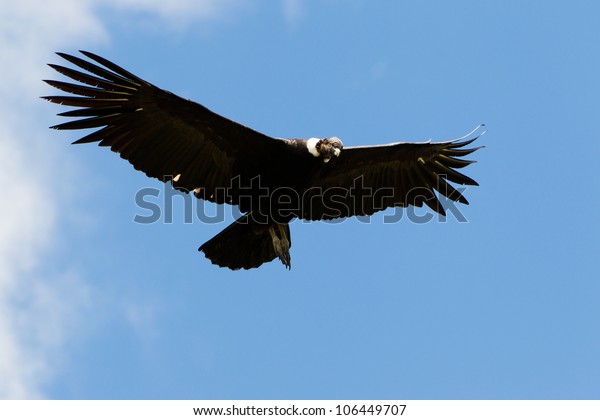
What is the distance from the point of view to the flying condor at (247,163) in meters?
A: 13.0

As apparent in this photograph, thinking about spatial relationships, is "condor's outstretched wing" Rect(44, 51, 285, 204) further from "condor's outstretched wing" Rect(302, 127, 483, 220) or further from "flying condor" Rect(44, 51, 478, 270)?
"condor's outstretched wing" Rect(302, 127, 483, 220)

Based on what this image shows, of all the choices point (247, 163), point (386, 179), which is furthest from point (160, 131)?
point (386, 179)

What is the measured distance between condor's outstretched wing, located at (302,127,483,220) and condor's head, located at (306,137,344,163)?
0.65 m

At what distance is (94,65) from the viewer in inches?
498

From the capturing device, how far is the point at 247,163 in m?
13.8

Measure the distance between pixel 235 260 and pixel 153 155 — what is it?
1773mm

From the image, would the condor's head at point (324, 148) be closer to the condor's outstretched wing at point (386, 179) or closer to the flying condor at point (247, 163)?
the flying condor at point (247, 163)

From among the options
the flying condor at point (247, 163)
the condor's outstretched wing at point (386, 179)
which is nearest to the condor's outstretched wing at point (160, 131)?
the flying condor at point (247, 163)

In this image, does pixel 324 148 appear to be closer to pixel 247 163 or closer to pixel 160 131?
pixel 247 163

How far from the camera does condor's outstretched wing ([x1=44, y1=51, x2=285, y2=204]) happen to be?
1281cm

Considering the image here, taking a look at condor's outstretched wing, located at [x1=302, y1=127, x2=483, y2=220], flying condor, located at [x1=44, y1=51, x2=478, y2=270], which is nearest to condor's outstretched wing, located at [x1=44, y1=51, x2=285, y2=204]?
flying condor, located at [x1=44, y1=51, x2=478, y2=270]

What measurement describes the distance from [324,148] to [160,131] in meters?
1.90

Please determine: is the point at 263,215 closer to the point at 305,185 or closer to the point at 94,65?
the point at 305,185
